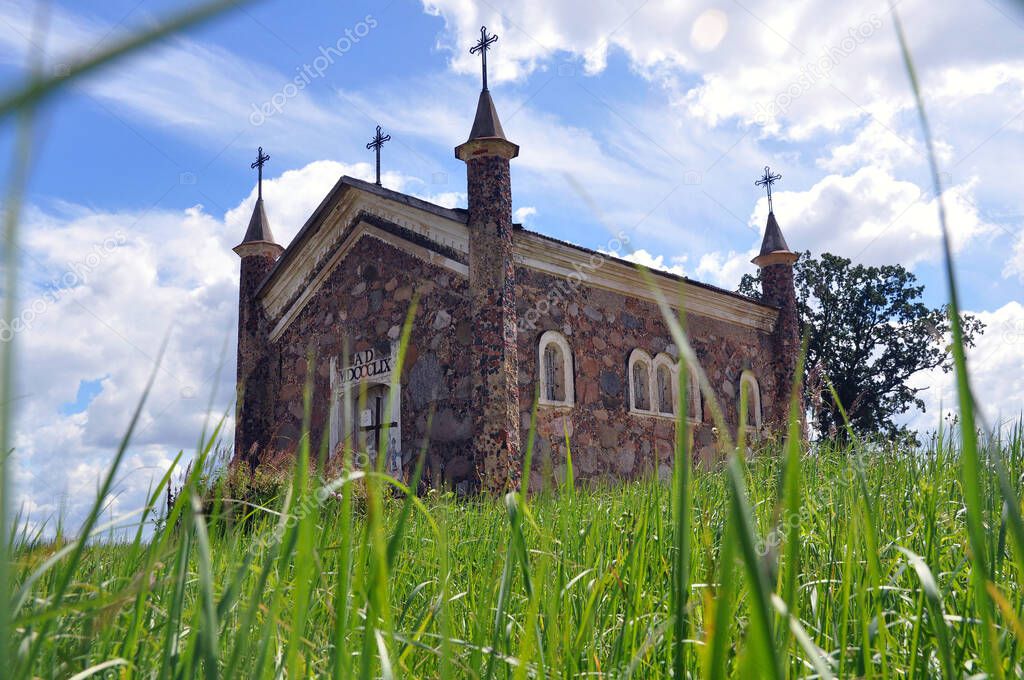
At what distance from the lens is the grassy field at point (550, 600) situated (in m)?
1.09

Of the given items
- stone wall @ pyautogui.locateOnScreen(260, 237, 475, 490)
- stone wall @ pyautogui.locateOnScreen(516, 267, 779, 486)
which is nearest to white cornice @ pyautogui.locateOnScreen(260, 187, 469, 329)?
stone wall @ pyautogui.locateOnScreen(260, 237, 475, 490)

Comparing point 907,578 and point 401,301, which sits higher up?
point 401,301

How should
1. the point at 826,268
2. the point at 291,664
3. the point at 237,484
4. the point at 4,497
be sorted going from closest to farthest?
the point at 4,497
the point at 291,664
the point at 237,484
the point at 826,268

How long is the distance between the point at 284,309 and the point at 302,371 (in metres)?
1.39

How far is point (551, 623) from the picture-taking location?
1656mm

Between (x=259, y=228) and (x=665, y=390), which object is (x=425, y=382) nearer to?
(x=665, y=390)

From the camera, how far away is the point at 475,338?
11.0 meters

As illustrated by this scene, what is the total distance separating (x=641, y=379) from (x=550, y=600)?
11997 mm

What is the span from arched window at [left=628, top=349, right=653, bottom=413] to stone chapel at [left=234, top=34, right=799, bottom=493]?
0.10 ft

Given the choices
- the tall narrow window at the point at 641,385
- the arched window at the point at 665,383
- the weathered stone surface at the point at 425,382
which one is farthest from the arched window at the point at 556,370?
the arched window at the point at 665,383

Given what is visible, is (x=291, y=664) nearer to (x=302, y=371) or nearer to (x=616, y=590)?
(x=616, y=590)

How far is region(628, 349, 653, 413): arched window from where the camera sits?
13328 mm

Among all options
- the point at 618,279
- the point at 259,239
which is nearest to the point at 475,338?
the point at 618,279

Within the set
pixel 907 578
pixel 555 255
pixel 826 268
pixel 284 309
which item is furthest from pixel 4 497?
pixel 826 268
